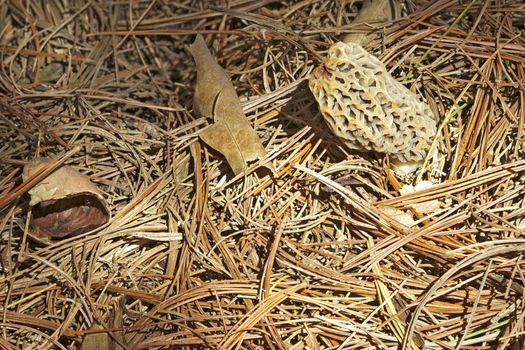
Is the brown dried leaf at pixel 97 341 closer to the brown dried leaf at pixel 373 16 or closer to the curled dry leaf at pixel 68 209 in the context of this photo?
the curled dry leaf at pixel 68 209

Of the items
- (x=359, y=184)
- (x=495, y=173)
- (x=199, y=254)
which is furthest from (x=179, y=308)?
(x=495, y=173)

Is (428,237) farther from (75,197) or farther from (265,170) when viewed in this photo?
(75,197)

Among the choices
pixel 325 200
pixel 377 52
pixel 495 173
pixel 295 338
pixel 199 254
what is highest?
pixel 377 52

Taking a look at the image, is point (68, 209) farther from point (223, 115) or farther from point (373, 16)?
point (373, 16)

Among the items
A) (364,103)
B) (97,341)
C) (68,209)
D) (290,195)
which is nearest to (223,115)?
(290,195)

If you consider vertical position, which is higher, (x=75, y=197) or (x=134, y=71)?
(x=134, y=71)

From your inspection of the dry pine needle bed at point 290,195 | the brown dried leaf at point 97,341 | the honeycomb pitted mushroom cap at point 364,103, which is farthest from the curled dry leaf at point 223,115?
the brown dried leaf at point 97,341
